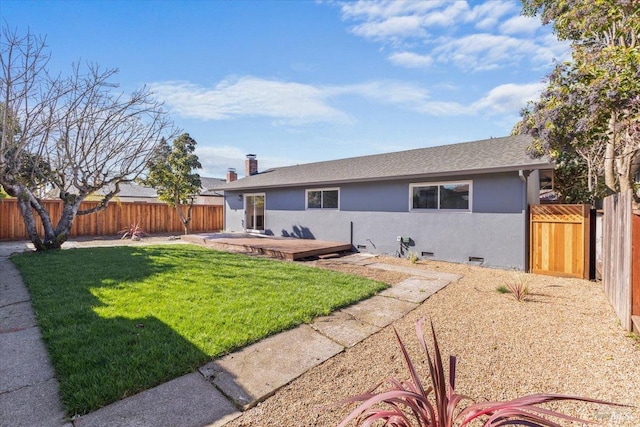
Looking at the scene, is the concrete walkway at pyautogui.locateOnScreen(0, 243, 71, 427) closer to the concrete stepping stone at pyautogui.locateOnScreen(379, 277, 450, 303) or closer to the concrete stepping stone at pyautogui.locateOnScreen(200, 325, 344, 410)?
the concrete stepping stone at pyautogui.locateOnScreen(200, 325, 344, 410)

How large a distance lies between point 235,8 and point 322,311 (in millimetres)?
7703

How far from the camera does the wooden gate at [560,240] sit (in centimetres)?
677

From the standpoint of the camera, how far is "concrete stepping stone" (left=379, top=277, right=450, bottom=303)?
5289mm

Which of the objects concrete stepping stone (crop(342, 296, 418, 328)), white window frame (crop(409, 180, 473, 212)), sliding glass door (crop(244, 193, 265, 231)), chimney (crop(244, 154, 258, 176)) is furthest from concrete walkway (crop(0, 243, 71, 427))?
chimney (crop(244, 154, 258, 176))

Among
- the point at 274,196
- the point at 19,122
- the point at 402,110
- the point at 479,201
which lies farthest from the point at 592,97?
the point at 19,122

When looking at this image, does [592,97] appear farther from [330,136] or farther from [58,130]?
[58,130]

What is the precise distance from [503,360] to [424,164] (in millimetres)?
A: 7200

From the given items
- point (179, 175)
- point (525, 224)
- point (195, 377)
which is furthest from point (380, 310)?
point (179, 175)

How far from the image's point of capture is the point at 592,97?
15.1ft

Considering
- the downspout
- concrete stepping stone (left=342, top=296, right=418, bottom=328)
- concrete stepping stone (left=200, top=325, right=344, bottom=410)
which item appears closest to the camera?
concrete stepping stone (left=200, top=325, right=344, bottom=410)

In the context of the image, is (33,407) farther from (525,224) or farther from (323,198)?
(323,198)

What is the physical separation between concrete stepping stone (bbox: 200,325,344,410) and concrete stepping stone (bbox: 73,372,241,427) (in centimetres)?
13

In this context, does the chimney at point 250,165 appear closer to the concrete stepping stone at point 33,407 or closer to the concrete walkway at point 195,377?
the concrete walkway at point 195,377

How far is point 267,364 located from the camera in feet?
9.87
